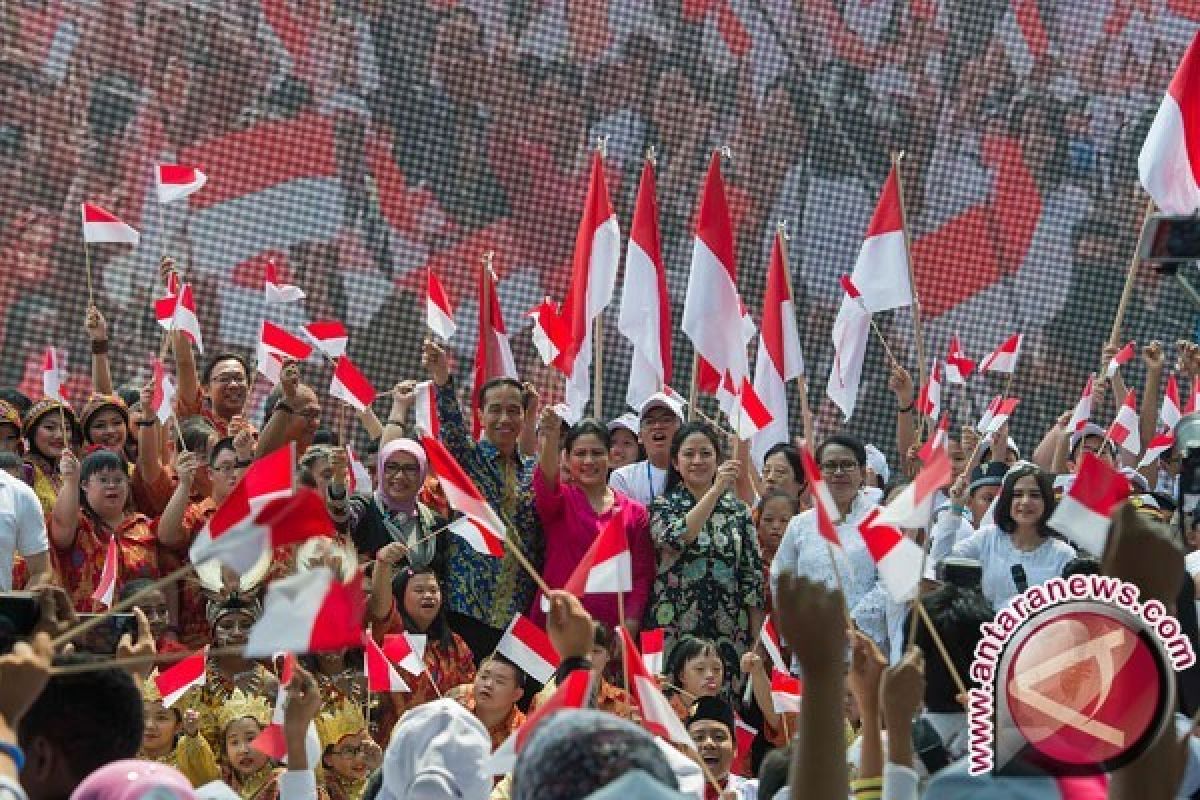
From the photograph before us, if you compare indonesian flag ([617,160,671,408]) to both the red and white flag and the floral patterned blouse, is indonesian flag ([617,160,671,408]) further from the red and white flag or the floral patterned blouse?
the red and white flag

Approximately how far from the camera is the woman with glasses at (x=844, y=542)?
668cm

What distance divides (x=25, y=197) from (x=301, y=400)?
6231 mm

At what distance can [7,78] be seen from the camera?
13281 mm

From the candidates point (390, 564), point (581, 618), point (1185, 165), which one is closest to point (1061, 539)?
point (1185, 165)

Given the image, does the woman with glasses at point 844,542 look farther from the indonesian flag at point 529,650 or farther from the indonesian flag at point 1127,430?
the indonesian flag at point 1127,430

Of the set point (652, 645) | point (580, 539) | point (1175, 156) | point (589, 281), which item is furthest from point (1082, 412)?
point (652, 645)

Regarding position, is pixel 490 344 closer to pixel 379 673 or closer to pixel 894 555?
pixel 379 673

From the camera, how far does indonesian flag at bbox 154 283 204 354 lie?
7.99 m

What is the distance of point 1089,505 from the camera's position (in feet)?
12.7

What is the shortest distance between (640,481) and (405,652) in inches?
55.7

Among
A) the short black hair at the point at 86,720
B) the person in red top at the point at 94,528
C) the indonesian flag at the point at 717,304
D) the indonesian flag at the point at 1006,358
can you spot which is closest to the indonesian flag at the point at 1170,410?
the indonesian flag at the point at 1006,358

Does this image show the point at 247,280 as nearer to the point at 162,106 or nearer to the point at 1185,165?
the point at 162,106

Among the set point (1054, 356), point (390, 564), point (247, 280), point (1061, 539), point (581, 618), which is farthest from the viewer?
point (1054, 356)

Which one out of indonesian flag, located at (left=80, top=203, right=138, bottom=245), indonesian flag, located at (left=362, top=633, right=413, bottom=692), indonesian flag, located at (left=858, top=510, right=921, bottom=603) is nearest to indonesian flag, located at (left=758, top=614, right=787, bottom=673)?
indonesian flag, located at (left=362, top=633, right=413, bottom=692)
